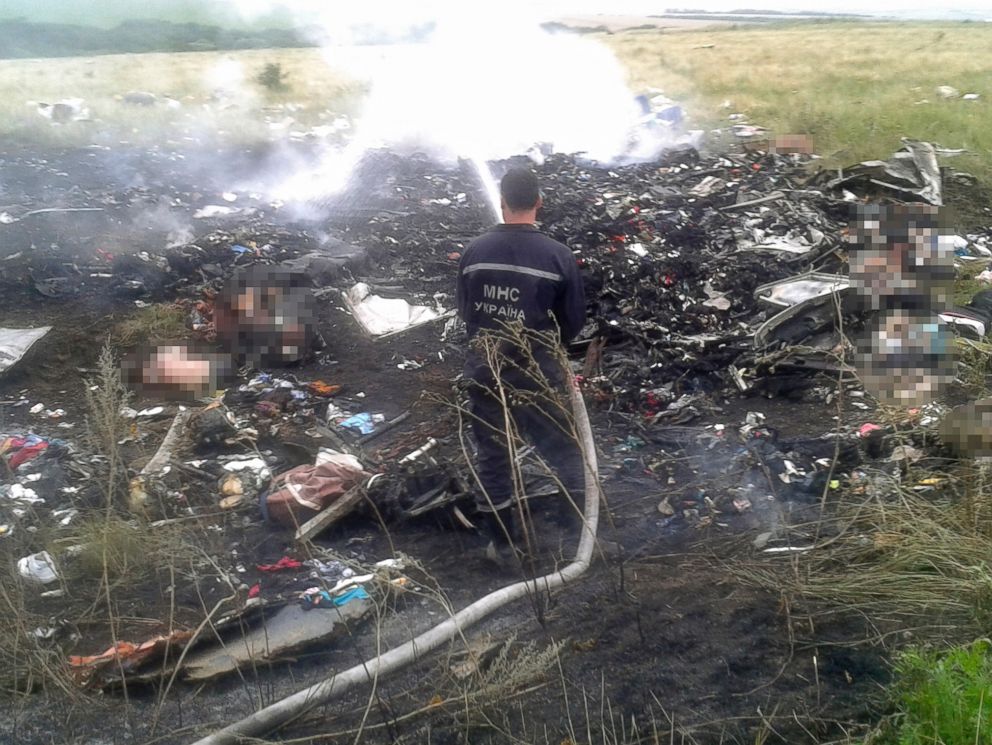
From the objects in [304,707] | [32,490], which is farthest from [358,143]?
[304,707]

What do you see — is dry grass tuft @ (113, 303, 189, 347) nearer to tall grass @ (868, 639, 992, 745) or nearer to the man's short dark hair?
the man's short dark hair

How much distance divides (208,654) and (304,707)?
0.68 meters

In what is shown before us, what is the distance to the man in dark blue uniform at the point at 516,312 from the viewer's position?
343 centimetres

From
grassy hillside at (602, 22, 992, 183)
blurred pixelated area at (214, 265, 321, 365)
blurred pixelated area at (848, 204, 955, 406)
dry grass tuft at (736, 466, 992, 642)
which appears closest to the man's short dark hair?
dry grass tuft at (736, 466, 992, 642)

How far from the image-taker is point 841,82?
17.8 m

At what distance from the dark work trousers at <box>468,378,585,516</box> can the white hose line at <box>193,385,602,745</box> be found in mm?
367

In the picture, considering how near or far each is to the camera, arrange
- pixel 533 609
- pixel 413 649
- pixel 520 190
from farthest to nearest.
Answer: pixel 520 190
pixel 533 609
pixel 413 649

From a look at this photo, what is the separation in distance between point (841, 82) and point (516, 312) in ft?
58.1

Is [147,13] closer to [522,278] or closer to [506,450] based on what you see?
[522,278]

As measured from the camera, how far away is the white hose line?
2445mm

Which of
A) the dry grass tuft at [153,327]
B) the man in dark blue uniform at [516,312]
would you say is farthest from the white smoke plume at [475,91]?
the man in dark blue uniform at [516,312]

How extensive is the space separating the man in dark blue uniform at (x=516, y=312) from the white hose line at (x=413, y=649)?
0.34m

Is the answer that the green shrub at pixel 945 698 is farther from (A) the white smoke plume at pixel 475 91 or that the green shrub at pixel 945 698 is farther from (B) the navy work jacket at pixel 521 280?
(A) the white smoke plume at pixel 475 91

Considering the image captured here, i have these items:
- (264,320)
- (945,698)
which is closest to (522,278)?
(945,698)
